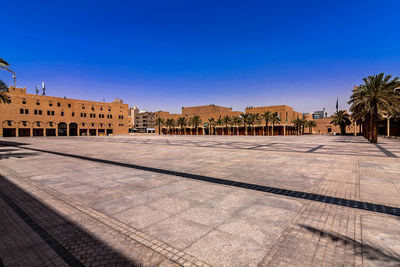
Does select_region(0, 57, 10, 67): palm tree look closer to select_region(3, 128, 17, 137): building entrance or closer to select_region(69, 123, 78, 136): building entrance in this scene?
select_region(3, 128, 17, 137): building entrance

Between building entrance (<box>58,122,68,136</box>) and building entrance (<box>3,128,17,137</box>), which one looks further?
building entrance (<box>58,122,68,136</box>)

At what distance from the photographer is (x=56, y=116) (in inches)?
2753

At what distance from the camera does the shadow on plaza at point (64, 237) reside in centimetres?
332

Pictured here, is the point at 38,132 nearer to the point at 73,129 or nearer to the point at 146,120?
the point at 73,129

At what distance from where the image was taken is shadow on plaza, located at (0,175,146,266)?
3.32 m

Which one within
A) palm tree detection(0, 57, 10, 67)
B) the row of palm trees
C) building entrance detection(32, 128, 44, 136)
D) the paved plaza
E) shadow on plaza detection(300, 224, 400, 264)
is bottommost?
the paved plaza

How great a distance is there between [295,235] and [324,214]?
1611 mm

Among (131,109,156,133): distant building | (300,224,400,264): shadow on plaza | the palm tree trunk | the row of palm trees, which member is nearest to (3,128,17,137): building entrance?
the row of palm trees

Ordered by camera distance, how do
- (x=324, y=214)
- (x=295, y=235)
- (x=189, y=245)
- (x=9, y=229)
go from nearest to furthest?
(x=189, y=245), (x=295, y=235), (x=9, y=229), (x=324, y=214)


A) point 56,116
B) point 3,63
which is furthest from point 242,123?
point 3,63

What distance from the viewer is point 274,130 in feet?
273

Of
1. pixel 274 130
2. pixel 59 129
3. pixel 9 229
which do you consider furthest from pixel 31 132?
pixel 274 130

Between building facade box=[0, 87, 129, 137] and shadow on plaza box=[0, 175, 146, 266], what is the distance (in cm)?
7474

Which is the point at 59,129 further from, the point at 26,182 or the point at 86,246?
the point at 86,246
